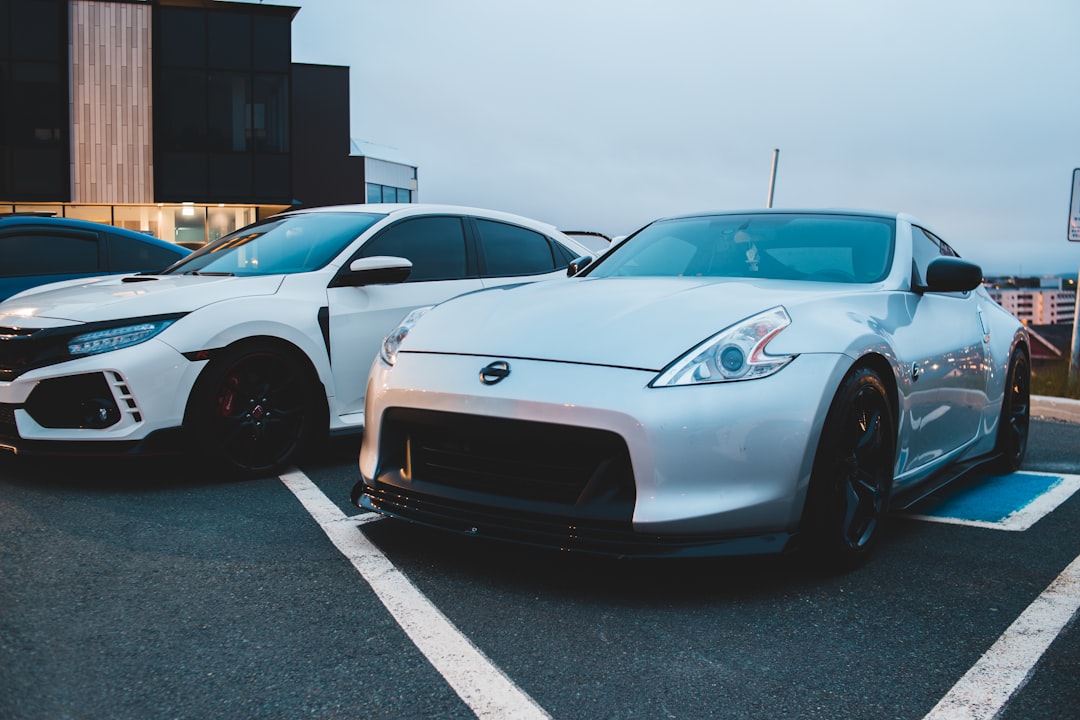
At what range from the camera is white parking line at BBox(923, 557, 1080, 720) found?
259cm

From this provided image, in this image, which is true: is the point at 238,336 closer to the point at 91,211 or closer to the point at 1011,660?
the point at 1011,660

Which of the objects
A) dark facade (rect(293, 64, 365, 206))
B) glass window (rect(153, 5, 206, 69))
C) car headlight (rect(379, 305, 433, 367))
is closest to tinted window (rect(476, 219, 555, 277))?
car headlight (rect(379, 305, 433, 367))

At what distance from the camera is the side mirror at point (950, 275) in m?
4.39

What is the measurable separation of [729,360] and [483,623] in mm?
1171

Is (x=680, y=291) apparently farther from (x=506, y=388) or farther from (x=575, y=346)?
(x=506, y=388)

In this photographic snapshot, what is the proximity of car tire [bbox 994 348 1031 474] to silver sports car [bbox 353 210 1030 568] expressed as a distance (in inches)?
51.1

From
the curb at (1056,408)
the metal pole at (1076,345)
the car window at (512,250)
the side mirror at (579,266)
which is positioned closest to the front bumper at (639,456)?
the side mirror at (579,266)

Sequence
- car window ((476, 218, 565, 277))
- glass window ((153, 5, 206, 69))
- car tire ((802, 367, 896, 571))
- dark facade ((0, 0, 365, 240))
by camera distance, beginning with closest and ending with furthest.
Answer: car tire ((802, 367, 896, 571)) < car window ((476, 218, 565, 277)) < dark facade ((0, 0, 365, 240)) < glass window ((153, 5, 206, 69))

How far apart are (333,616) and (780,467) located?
4.94 feet

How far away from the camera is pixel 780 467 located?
3316 mm

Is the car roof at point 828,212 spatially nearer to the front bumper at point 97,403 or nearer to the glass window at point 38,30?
the front bumper at point 97,403

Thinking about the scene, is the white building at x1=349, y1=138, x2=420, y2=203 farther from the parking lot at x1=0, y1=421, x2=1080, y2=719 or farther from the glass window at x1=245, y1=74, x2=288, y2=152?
the parking lot at x1=0, y1=421, x2=1080, y2=719

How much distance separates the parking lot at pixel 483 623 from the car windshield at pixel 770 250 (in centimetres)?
119

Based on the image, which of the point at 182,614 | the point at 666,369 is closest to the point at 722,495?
the point at 666,369
